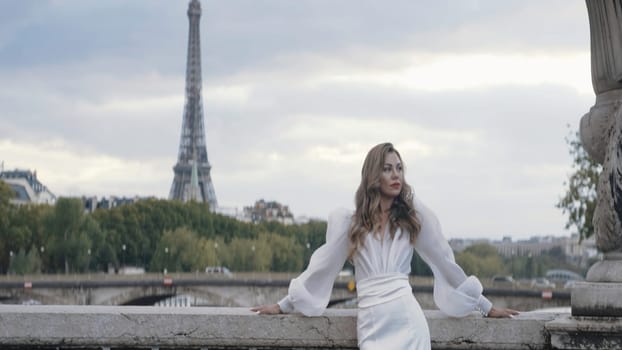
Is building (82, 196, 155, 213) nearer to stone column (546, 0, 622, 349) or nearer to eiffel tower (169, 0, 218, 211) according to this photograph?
eiffel tower (169, 0, 218, 211)

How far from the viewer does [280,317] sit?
596cm

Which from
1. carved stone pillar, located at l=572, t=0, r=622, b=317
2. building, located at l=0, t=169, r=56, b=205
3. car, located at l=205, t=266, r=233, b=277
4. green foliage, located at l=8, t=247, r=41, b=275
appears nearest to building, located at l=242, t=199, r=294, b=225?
building, located at l=0, t=169, r=56, b=205

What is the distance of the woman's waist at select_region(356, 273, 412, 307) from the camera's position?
5.51 metres

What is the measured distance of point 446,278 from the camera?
591 cm

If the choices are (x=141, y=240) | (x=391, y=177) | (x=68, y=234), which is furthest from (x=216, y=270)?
(x=391, y=177)

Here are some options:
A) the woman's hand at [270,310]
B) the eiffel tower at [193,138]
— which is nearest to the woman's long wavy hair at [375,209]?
the woman's hand at [270,310]

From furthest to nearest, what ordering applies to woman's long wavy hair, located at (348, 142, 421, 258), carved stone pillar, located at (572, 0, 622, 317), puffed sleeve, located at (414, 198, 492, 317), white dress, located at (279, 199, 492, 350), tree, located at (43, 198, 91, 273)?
tree, located at (43, 198, 91, 273)
carved stone pillar, located at (572, 0, 622, 317)
puffed sleeve, located at (414, 198, 492, 317)
woman's long wavy hair, located at (348, 142, 421, 258)
white dress, located at (279, 199, 492, 350)

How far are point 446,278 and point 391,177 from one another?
0.62 meters

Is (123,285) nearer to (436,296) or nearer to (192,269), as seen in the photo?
(192,269)

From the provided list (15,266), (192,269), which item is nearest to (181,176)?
(192,269)

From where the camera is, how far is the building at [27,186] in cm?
11369

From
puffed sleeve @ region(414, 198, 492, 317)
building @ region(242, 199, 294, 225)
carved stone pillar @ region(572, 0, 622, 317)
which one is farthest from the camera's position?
building @ region(242, 199, 294, 225)

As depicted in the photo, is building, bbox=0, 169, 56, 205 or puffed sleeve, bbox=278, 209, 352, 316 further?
building, bbox=0, 169, 56, 205

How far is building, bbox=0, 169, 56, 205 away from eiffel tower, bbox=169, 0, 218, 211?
14.1m
